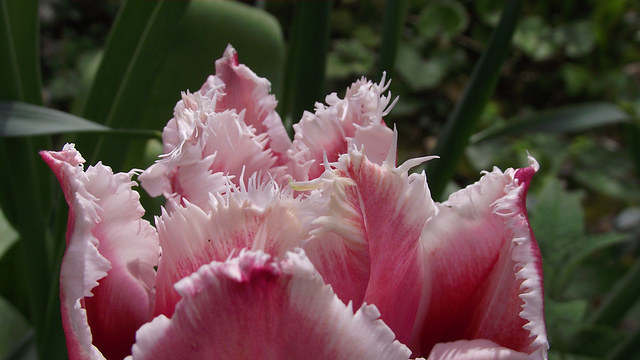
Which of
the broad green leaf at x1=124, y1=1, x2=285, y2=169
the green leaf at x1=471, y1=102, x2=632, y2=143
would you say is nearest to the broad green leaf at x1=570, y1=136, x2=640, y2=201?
the green leaf at x1=471, y1=102, x2=632, y2=143

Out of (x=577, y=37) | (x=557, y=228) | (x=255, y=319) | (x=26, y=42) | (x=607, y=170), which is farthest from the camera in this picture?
(x=577, y=37)

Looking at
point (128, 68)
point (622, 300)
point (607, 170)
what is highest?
point (128, 68)

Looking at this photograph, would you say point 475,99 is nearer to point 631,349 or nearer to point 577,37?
point 631,349

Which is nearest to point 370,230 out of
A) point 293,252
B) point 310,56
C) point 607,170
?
point 293,252

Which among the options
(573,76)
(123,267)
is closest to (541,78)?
(573,76)

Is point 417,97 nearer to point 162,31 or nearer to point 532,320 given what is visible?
point 162,31

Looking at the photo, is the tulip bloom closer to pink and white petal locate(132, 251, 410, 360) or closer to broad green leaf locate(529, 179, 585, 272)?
pink and white petal locate(132, 251, 410, 360)
